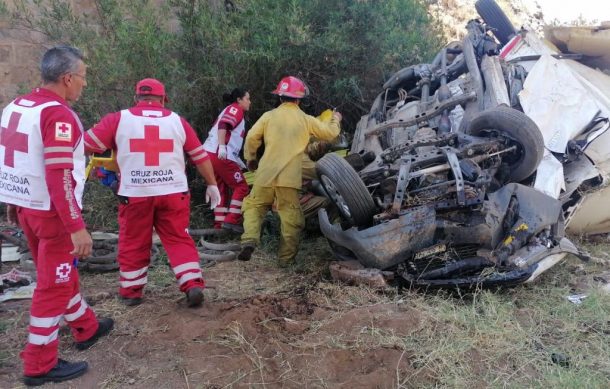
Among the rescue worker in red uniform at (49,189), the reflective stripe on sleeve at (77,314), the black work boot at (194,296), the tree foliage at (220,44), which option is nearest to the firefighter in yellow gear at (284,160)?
the tree foliage at (220,44)

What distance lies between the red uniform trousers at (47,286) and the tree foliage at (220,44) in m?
3.64

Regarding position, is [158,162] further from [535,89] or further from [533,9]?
[533,9]

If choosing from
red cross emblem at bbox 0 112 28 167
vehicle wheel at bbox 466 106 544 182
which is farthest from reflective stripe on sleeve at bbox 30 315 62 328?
vehicle wheel at bbox 466 106 544 182

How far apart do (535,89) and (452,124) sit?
3.24 feet

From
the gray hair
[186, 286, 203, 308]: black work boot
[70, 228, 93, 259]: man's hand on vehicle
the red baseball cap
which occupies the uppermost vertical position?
the gray hair

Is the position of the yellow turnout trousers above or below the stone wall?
below

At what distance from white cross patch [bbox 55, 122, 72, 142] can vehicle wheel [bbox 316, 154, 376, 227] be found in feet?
6.94

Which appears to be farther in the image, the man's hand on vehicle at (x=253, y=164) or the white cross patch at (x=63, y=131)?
the man's hand on vehicle at (x=253, y=164)

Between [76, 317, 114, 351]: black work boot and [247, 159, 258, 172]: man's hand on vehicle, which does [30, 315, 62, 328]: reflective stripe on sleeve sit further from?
[247, 159, 258, 172]: man's hand on vehicle

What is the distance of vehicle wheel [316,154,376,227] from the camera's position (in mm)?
4391

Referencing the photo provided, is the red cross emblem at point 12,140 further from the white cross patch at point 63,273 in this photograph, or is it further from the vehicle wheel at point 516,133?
the vehicle wheel at point 516,133

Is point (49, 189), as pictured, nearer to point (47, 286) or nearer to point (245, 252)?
point (47, 286)

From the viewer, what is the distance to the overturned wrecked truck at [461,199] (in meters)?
4.25

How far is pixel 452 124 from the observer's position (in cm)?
548
